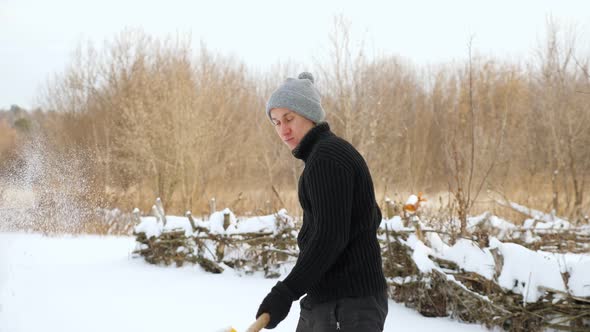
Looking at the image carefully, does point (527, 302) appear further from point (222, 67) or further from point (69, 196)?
point (222, 67)

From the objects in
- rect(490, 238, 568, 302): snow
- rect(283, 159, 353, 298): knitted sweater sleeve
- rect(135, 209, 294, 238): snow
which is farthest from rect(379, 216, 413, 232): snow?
rect(283, 159, 353, 298): knitted sweater sleeve

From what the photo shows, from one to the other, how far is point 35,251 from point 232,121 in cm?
1352

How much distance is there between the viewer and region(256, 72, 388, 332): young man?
1.83 meters

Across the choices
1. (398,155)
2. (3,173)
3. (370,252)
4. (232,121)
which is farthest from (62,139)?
(370,252)

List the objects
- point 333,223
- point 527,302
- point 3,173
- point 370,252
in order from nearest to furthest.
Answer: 1. point 333,223
2. point 370,252
3. point 527,302
4. point 3,173

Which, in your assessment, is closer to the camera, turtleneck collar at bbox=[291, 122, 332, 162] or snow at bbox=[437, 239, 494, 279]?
turtleneck collar at bbox=[291, 122, 332, 162]

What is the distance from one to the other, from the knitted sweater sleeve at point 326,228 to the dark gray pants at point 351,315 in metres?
0.16

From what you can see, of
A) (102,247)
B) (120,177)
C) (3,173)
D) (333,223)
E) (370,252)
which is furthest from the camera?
(120,177)

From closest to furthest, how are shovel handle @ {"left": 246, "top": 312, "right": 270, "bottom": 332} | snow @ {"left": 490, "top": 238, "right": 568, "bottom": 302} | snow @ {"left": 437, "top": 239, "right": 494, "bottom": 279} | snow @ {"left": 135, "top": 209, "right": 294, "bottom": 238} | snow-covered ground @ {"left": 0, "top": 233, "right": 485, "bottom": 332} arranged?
shovel handle @ {"left": 246, "top": 312, "right": 270, "bottom": 332}, snow @ {"left": 490, "top": 238, "right": 568, "bottom": 302}, snow @ {"left": 437, "top": 239, "right": 494, "bottom": 279}, snow-covered ground @ {"left": 0, "top": 233, "right": 485, "bottom": 332}, snow @ {"left": 135, "top": 209, "right": 294, "bottom": 238}

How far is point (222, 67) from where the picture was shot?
26.1 metres

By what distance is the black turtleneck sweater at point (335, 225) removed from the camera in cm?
183

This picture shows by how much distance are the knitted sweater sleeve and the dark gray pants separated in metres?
0.16

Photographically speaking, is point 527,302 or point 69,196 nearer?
point 527,302

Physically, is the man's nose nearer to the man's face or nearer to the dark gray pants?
the man's face
